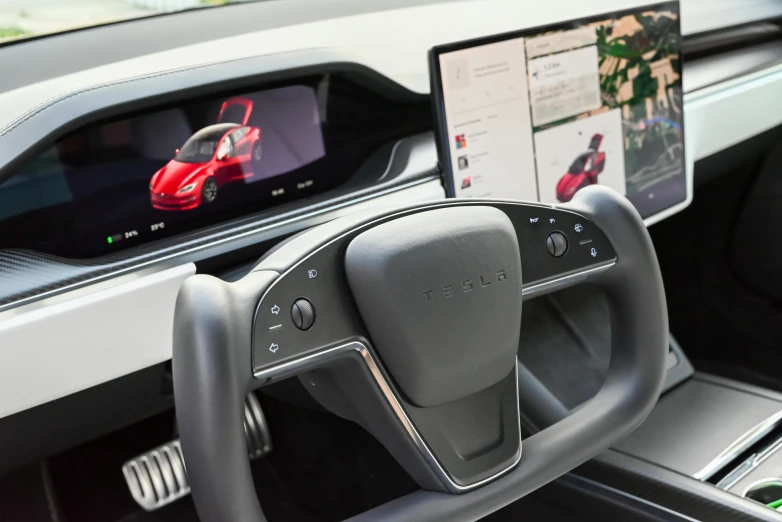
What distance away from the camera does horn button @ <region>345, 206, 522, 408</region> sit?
1.94 feet

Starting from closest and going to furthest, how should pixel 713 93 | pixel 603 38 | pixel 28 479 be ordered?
1. pixel 603 38
2. pixel 28 479
3. pixel 713 93

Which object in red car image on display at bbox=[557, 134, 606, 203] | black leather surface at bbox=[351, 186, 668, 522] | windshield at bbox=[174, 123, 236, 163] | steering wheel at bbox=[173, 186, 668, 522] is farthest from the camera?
red car image on display at bbox=[557, 134, 606, 203]

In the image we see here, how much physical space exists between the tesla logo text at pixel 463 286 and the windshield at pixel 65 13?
69 centimetres

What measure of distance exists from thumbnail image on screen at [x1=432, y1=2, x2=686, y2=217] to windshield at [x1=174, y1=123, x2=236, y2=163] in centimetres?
31

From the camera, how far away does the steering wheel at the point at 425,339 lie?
0.53 metres

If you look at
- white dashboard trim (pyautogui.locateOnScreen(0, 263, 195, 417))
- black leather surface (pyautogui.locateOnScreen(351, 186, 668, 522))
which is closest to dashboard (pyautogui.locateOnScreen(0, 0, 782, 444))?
white dashboard trim (pyautogui.locateOnScreen(0, 263, 195, 417))

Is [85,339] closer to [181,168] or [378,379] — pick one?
[181,168]

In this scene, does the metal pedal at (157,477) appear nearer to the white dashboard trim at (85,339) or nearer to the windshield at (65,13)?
the white dashboard trim at (85,339)

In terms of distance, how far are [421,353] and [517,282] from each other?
114 mm

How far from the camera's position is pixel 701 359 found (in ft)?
6.20

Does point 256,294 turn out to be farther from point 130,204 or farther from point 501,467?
point 130,204

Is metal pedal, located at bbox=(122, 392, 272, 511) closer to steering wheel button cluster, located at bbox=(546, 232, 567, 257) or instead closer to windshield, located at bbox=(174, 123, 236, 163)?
windshield, located at bbox=(174, 123, 236, 163)

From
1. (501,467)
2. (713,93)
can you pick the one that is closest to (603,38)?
(713,93)

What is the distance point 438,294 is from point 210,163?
1.81ft
